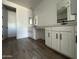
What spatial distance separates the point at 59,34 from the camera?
3496mm

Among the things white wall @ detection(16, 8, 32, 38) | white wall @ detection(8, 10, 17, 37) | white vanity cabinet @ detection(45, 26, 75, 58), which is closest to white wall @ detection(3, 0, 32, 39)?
white wall @ detection(16, 8, 32, 38)

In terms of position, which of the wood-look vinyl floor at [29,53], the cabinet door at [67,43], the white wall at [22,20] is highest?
the white wall at [22,20]

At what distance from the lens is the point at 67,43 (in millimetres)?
2955

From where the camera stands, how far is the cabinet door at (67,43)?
2746 mm

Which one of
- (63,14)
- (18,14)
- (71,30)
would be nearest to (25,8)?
(18,14)

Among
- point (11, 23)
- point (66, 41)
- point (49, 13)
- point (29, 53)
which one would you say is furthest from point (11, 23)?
point (66, 41)

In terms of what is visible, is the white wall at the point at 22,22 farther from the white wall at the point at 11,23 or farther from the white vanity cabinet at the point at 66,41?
the white vanity cabinet at the point at 66,41

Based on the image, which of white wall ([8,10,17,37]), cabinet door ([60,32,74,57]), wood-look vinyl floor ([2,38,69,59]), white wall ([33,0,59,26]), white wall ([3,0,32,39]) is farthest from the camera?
white wall ([8,10,17,37])

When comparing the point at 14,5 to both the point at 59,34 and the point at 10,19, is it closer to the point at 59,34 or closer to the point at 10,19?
the point at 10,19

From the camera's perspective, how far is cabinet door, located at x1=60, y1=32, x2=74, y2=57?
108 inches

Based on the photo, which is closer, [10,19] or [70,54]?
[70,54]

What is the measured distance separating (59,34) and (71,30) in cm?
73

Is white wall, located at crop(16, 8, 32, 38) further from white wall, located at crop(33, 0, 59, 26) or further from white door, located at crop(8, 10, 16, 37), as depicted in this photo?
white wall, located at crop(33, 0, 59, 26)

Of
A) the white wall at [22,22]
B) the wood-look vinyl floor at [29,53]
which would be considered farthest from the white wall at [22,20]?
the wood-look vinyl floor at [29,53]
